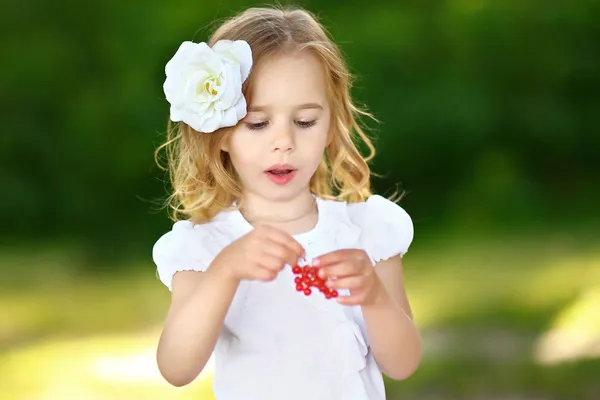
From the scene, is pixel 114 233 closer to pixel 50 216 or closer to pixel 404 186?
pixel 50 216

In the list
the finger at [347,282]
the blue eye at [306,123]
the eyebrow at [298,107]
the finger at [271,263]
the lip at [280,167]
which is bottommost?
the finger at [347,282]

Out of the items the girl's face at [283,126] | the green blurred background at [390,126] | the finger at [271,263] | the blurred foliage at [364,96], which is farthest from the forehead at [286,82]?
the blurred foliage at [364,96]

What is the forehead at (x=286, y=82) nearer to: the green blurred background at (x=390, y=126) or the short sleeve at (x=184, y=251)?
the short sleeve at (x=184, y=251)

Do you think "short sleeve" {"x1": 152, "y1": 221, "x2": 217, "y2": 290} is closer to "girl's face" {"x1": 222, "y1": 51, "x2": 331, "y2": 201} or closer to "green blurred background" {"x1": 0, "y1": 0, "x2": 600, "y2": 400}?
"girl's face" {"x1": 222, "y1": 51, "x2": 331, "y2": 201}

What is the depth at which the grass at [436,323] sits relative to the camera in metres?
3.26

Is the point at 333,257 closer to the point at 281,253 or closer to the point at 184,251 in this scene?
the point at 281,253

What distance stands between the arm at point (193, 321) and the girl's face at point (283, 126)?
0.57 feet

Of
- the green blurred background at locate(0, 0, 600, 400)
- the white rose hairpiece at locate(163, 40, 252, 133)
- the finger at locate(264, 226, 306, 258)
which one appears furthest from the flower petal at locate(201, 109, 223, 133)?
the green blurred background at locate(0, 0, 600, 400)

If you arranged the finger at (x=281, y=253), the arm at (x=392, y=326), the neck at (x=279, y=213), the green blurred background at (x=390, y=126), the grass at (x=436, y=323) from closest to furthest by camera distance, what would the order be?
the finger at (x=281, y=253), the arm at (x=392, y=326), the neck at (x=279, y=213), the grass at (x=436, y=323), the green blurred background at (x=390, y=126)

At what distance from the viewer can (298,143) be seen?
138 centimetres

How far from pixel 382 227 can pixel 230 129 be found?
285 mm

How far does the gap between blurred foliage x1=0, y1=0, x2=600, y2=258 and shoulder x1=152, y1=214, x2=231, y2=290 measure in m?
3.21

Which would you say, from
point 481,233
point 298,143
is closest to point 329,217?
point 298,143

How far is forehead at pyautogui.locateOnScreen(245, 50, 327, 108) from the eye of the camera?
1.37 metres
